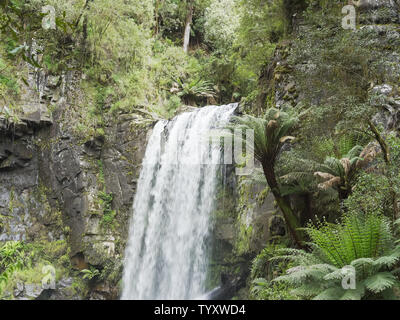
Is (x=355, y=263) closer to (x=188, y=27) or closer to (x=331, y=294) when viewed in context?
(x=331, y=294)

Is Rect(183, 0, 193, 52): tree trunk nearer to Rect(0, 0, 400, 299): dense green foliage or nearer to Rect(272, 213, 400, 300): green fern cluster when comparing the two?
Rect(0, 0, 400, 299): dense green foliage

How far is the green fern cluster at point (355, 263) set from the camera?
3.47 meters


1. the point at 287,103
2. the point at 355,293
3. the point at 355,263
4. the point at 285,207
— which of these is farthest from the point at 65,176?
the point at 355,293

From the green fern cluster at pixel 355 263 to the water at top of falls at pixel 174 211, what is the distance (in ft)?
16.9

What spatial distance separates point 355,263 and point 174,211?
24.1 ft

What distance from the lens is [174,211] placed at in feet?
34.5

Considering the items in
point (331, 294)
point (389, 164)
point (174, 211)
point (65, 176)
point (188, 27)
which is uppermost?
point (188, 27)

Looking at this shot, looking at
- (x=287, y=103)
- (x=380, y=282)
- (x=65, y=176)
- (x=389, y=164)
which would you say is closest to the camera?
(x=380, y=282)

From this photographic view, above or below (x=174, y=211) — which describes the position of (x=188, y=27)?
above

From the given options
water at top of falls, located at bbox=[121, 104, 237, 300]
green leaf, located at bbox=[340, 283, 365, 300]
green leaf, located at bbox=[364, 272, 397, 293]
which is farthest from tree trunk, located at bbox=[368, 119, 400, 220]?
water at top of falls, located at bbox=[121, 104, 237, 300]

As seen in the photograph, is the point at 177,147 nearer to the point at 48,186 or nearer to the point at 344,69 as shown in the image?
the point at 48,186

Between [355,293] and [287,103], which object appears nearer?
[355,293]

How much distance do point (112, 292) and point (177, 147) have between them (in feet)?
16.5

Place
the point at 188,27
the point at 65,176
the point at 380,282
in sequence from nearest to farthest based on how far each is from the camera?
the point at 380,282
the point at 65,176
the point at 188,27
